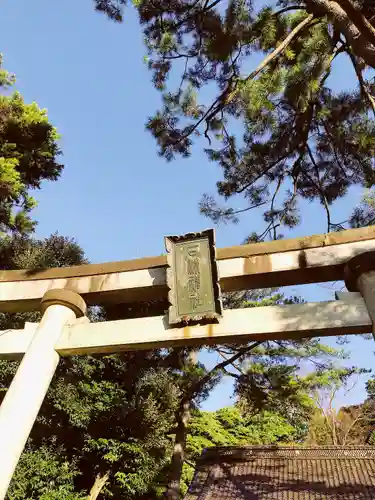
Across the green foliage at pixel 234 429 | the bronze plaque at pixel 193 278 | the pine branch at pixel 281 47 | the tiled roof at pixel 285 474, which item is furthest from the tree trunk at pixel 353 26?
the green foliage at pixel 234 429

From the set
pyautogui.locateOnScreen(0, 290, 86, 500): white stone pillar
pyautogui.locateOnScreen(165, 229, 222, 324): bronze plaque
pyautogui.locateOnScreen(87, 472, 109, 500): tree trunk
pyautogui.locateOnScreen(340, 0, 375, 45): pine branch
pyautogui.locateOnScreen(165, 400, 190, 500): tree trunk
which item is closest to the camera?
pyautogui.locateOnScreen(0, 290, 86, 500): white stone pillar

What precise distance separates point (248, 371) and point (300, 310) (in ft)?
21.2

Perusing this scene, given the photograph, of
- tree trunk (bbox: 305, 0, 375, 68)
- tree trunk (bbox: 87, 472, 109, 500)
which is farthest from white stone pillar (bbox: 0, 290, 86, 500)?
tree trunk (bbox: 87, 472, 109, 500)

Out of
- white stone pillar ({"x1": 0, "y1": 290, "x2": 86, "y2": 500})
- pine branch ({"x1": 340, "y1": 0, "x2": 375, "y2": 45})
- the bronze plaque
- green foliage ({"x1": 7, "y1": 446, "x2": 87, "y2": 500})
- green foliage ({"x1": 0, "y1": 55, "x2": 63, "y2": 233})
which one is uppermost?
green foliage ({"x1": 0, "y1": 55, "x2": 63, "y2": 233})

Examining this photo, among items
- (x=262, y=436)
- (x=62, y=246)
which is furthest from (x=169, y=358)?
(x=262, y=436)

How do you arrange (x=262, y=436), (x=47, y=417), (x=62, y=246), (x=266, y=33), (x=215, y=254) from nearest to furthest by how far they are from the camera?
(x=215, y=254) → (x=266, y=33) → (x=47, y=417) → (x=62, y=246) → (x=262, y=436)

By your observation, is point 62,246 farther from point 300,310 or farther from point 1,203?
point 300,310

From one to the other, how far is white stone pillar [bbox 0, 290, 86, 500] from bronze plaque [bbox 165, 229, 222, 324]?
3.13 feet

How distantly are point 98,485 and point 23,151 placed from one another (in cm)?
822

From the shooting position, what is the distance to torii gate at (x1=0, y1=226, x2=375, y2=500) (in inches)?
122

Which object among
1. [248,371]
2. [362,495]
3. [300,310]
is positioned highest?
[248,371]

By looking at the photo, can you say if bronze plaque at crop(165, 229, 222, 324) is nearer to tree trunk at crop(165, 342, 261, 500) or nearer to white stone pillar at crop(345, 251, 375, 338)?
white stone pillar at crop(345, 251, 375, 338)

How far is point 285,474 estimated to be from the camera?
10.2 m

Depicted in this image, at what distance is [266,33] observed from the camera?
510 cm
